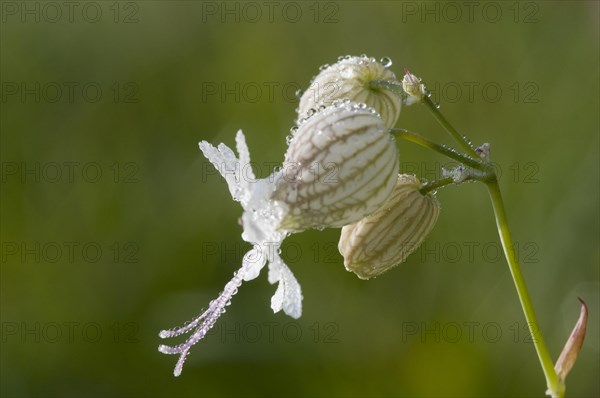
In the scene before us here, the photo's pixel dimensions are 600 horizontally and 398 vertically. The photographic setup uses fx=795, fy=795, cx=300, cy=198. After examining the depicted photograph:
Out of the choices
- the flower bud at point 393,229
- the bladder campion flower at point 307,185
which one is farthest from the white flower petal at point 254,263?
the flower bud at point 393,229

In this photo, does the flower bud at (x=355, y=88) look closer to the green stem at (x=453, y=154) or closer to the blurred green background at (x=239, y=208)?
the green stem at (x=453, y=154)

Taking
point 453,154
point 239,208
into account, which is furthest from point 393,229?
point 239,208

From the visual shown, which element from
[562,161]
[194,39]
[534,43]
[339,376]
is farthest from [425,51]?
[339,376]

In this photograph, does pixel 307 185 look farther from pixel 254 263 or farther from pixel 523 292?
pixel 523 292

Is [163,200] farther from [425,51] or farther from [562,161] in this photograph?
[562,161]

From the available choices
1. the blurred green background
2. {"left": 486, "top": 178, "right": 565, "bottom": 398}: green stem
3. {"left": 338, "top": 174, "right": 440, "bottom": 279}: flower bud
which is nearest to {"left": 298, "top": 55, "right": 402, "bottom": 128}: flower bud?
{"left": 338, "top": 174, "right": 440, "bottom": 279}: flower bud
